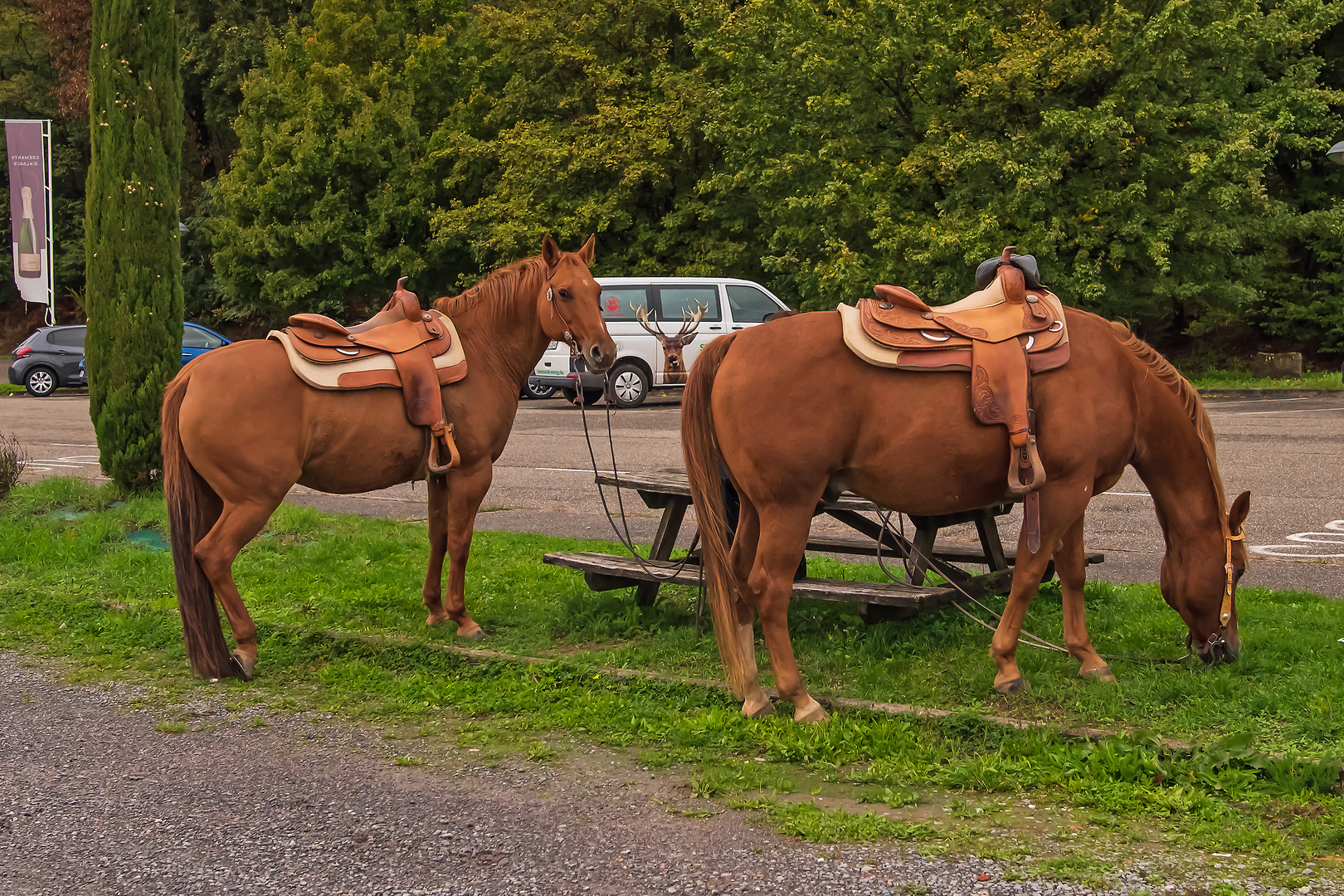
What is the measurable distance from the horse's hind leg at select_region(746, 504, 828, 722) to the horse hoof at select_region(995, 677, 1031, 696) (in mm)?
805

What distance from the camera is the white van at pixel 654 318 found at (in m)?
22.2

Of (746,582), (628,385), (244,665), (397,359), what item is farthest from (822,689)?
(628,385)

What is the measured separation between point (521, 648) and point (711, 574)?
1.44 metres

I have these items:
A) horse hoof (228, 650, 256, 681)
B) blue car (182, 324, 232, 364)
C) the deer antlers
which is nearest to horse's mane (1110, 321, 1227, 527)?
horse hoof (228, 650, 256, 681)

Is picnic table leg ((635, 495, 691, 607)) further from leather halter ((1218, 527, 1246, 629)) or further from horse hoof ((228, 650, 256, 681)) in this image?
leather halter ((1218, 527, 1246, 629))

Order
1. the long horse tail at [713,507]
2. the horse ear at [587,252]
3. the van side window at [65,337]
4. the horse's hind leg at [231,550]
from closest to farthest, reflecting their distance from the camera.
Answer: the long horse tail at [713,507] < the horse's hind leg at [231,550] < the horse ear at [587,252] < the van side window at [65,337]

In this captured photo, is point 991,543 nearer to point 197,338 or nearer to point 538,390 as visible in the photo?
point 538,390

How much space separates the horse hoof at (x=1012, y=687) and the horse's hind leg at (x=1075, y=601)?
1.22ft

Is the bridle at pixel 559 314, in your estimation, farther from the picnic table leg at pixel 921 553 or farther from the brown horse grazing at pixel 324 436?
the picnic table leg at pixel 921 553

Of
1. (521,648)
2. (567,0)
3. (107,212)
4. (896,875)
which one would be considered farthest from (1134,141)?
(896,875)

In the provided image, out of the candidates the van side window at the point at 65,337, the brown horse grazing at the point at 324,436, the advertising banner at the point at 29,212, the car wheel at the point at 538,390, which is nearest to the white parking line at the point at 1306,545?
the brown horse grazing at the point at 324,436

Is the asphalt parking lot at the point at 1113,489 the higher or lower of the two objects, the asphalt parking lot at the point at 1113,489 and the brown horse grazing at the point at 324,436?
the lower

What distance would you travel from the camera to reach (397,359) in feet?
19.8

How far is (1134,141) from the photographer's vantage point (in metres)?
→ 21.2
